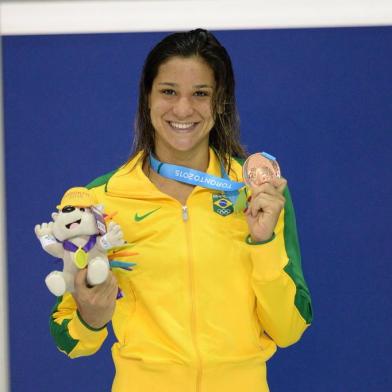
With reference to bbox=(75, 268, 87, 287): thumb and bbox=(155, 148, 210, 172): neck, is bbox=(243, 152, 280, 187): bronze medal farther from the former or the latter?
bbox=(75, 268, 87, 287): thumb

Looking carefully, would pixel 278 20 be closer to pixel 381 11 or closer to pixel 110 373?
pixel 381 11

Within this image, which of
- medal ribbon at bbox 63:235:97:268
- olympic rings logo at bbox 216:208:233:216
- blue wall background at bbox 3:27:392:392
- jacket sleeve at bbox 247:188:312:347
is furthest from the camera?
blue wall background at bbox 3:27:392:392

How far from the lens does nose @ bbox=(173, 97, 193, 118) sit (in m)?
1.52

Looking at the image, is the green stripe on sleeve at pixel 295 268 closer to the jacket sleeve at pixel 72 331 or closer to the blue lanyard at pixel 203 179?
the blue lanyard at pixel 203 179

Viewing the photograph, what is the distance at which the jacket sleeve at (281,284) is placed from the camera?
1481 mm

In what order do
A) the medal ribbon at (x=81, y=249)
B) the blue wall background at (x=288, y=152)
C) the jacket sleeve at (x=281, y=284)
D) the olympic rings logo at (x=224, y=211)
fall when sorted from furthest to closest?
the blue wall background at (x=288, y=152) < the olympic rings logo at (x=224, y=211) < the jacket sleeve at (x=281, y=284) < the medal ribbon at (x=81, y=249)

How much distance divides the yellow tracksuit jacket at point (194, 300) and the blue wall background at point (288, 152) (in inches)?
33.6

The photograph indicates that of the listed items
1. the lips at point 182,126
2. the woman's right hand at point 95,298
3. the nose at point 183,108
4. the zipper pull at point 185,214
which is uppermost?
the nose at point 183,108

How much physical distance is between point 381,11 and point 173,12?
2.19 feet

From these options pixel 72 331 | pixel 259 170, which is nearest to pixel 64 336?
pixel 72 331

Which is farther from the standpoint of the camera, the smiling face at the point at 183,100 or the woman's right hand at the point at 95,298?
the smiling face at the point at 183,100

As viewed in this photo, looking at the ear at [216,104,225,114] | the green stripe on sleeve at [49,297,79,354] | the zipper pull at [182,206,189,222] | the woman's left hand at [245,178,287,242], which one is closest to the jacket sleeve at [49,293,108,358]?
the green stripe on sleeve at [49,297,79,354]

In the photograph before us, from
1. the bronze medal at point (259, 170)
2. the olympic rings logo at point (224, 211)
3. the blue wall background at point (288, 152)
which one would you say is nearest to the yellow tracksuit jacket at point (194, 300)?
the olympic rings logo at point (224, 211)

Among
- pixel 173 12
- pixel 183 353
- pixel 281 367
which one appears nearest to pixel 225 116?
pixel 183 353
